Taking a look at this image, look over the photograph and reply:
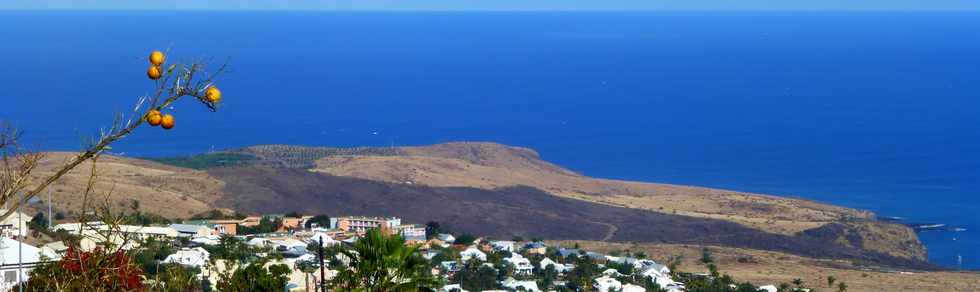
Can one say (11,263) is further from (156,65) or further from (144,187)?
(144,187)

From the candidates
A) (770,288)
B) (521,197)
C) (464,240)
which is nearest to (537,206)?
(521,197)

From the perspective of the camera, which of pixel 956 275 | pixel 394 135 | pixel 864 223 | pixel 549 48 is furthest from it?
pixel 549 48

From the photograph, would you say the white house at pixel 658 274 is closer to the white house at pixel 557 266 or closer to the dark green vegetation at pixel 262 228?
the white house at pixel 557 266

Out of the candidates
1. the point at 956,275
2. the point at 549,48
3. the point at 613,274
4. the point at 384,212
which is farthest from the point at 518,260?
the point at 549,48

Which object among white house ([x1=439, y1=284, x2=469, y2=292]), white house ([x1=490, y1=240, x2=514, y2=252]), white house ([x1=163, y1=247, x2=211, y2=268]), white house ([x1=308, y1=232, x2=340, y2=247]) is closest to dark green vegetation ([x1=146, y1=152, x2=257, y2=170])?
white house ([x1=490, y1=240, x2=514, y2=252])

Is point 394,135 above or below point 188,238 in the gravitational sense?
above

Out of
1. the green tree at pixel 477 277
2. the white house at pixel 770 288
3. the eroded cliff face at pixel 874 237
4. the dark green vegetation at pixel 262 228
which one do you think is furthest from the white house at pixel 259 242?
the eroded cliff face at pixel 874 237

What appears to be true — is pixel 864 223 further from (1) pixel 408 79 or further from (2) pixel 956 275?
(1) pixel 408 79
